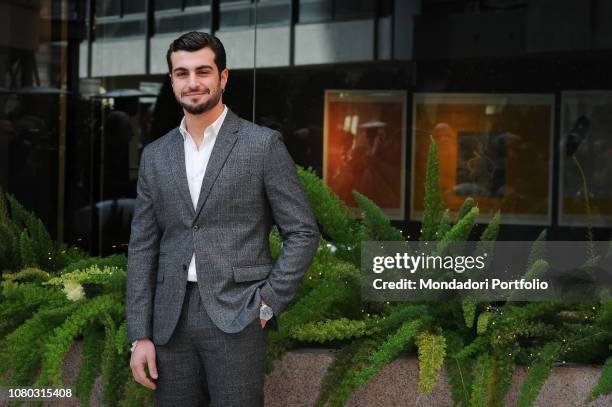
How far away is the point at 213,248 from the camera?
308 cm

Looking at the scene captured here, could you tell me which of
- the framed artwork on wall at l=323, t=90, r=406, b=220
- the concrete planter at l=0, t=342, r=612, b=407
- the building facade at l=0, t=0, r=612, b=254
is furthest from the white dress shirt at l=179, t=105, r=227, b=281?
the framed artwork on wall at l=323, t=90, r=406, b=220

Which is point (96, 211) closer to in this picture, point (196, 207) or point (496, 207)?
point (496, 207)

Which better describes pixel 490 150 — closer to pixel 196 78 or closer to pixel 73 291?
pixel 73 291

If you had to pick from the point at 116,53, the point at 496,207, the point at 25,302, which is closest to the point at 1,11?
the point at 116,53

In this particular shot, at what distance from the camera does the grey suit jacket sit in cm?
307

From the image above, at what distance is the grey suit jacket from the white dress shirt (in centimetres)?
2

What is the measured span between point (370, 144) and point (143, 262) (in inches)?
106

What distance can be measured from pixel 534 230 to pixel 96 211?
252 centimetres

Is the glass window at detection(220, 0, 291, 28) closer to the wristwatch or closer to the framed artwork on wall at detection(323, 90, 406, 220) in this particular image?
the framed artwork on wall at detection(323, 90, 406, 220)

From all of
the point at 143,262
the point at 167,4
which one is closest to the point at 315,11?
the point at 167,4

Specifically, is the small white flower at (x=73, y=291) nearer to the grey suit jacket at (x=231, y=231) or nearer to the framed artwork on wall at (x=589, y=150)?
the grey suit jacket at (x=231, y=231)

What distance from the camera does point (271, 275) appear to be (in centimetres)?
308

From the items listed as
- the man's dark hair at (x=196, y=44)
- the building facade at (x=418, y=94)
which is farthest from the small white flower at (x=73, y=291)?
the building facade at (x=418, y=94)

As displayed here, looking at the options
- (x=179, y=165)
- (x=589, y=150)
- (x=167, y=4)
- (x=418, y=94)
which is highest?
(x=167, y=4)
